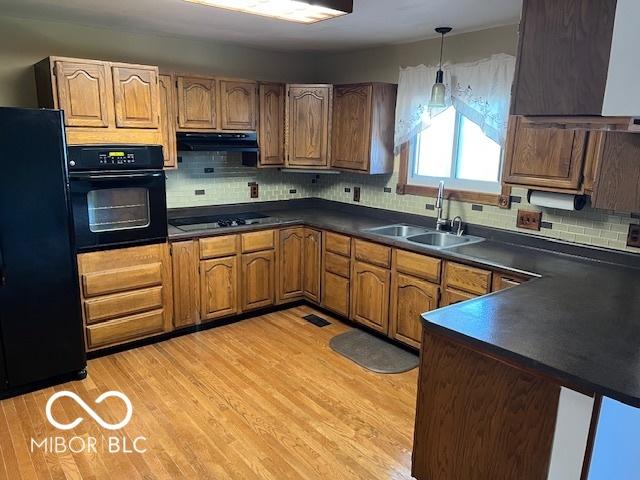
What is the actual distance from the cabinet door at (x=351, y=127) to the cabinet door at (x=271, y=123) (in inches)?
18.5

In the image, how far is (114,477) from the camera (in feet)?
6.97

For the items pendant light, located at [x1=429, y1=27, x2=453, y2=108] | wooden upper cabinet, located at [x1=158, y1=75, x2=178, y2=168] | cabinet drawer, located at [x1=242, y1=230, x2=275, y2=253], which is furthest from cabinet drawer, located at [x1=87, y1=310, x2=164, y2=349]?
pendant light, located at [x1=429, y1=27, x2=453, y2=108]

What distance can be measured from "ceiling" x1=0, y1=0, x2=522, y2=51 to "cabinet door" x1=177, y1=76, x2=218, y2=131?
374 millimetres

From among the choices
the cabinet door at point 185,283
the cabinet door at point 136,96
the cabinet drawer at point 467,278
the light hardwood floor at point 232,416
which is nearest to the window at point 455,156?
the cabinet drawer at point 467,278

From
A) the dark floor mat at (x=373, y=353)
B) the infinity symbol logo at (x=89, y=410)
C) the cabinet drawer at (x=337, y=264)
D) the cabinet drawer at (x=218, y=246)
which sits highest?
the cabinet drawer at (x=218, y=246)

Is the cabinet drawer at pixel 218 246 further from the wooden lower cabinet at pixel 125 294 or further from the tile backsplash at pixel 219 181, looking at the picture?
the tile backsplash at pixel 219 181

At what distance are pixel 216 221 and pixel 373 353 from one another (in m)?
1.71

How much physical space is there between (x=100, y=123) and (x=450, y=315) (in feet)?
8.36

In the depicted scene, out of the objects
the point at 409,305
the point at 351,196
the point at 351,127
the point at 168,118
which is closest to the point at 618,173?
the point at 409,305

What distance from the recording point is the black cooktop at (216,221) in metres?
3.72

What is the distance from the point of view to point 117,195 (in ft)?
10.5

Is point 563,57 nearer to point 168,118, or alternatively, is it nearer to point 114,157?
point 114,157

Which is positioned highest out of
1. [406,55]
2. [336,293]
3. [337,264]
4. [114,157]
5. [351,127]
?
[406,55]

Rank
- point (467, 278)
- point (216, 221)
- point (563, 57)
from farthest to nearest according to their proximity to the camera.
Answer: point (216, 221), point (467, 278), point (563, 57)
